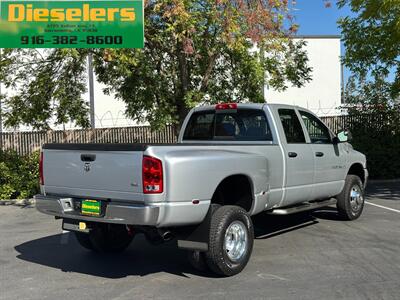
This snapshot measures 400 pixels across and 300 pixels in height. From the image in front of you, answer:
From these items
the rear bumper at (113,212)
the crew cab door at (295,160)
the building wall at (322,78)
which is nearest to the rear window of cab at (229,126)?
the crew cab door at (295,160)

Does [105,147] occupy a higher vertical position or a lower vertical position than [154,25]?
lower

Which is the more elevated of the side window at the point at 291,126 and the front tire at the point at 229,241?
the side window at the point at 291,126

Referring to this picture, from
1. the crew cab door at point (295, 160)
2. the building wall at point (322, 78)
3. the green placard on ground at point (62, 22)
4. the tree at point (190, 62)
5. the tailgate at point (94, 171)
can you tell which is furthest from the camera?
the building wall at point (322, 78)

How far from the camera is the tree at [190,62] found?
10352mm

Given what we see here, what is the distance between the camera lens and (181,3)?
980cm

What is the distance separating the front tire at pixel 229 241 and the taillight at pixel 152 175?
2.81 feet

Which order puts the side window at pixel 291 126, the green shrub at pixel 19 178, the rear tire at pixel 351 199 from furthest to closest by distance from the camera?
the green shrub at pixel 19 178
the rear tire at pixel 351 199
the side window at pixel 291 126

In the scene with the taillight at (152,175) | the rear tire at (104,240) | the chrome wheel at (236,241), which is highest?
the taillight at (152,175)

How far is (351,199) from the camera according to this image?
29.4 ft

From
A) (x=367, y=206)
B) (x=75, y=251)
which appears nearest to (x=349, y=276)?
(x=75, y=251)

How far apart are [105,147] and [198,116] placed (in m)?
2.65

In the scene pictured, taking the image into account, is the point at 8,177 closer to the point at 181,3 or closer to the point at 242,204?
the point at 181,3

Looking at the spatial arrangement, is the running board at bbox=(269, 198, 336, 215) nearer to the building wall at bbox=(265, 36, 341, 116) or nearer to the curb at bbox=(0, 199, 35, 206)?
the curb at bbox=(0, 199, 35, 206)

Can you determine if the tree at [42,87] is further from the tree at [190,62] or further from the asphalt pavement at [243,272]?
the asphalt pavement at [243,272]
